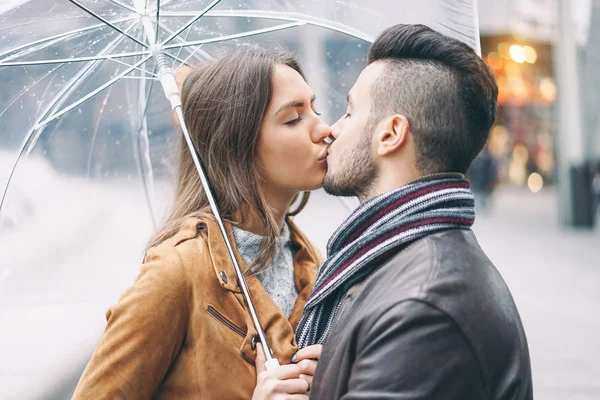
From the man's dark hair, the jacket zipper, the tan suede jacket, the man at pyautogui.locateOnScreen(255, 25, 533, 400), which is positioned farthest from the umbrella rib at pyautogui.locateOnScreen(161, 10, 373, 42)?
the jacket zipper

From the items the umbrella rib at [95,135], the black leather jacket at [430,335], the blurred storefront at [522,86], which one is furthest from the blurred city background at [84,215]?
the blurred storefront at [522,86]

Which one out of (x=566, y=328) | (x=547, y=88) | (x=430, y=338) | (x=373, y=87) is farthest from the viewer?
(x=547, y=88)

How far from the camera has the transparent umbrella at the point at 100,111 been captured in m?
2.67

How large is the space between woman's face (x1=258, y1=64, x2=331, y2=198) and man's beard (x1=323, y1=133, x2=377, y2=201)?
1.19 ft

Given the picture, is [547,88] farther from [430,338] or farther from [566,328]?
[430,338]

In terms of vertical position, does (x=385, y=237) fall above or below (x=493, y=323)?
above

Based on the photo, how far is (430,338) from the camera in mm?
1799

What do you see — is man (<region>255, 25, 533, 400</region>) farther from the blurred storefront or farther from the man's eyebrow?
the blurred storefront

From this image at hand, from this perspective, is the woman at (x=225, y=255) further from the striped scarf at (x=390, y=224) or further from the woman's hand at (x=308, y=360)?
the striped scarf at (x=390, y=224)

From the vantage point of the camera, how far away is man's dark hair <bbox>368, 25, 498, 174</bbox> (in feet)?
7.04

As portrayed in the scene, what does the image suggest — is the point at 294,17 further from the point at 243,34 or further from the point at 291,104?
the point at 291,104

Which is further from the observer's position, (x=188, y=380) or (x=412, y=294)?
(x=188, y=380)

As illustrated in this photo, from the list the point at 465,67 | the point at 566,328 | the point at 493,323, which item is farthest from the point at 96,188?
the point at 566,328

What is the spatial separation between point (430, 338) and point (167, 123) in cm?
189
